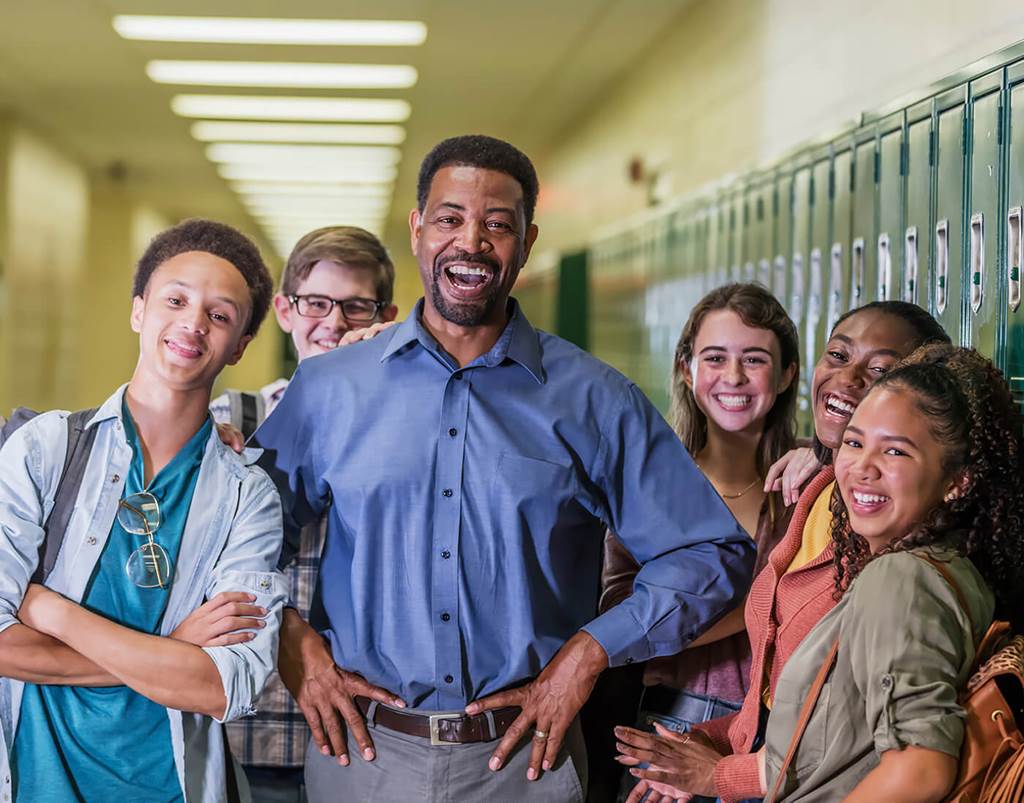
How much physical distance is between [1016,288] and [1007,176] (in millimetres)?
226

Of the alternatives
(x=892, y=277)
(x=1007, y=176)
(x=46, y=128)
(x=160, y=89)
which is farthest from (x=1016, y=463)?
(x=46, y=128)

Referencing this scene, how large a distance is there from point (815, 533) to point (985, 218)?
0.85m

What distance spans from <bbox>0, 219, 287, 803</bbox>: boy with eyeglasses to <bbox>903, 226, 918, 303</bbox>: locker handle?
1615mm

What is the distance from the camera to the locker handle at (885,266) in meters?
2.98

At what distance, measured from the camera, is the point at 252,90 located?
27.6 ft

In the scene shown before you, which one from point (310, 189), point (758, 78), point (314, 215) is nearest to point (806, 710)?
point (758, 78)

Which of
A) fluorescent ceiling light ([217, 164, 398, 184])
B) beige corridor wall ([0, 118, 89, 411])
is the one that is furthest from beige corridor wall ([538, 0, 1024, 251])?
beige corridor wall ([0, 118, 89, 411])

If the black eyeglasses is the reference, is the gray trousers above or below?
below

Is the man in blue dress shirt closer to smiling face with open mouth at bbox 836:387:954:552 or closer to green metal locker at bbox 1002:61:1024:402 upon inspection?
smiling face with open mouth at bbox 836:387:954:552

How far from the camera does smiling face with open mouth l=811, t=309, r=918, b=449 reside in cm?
217

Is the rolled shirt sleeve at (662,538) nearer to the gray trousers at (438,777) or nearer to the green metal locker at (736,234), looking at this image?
the gray trousers at (438,777)

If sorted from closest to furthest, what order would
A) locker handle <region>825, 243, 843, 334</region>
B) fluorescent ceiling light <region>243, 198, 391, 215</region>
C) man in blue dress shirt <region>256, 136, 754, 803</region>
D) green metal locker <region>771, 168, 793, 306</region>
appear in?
man in blue dress shirt <region>256, 136, 754, 803</region> → locker handle <region>825, 243, 843, 334</region> → green metal locker <region>771, 168, 793, 306</region> → fluorescent ceiling light <region>243, 198, 391, 215</region>

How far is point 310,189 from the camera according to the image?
42.2 feet

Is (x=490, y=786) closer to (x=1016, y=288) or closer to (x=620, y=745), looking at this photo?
(x=620, y=745)
